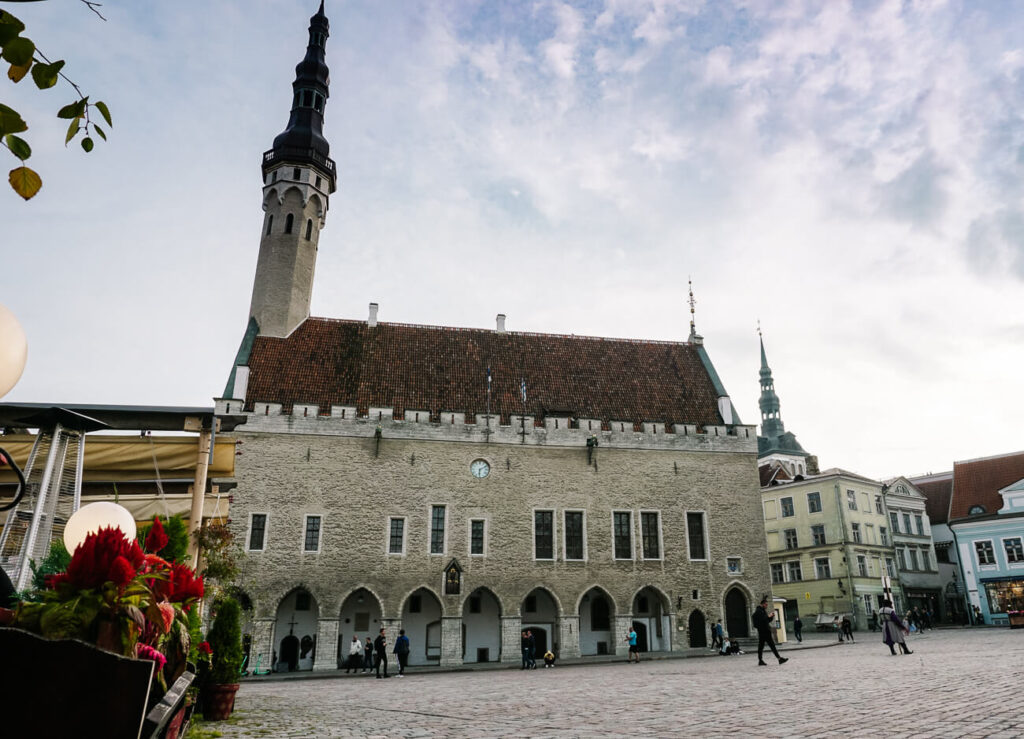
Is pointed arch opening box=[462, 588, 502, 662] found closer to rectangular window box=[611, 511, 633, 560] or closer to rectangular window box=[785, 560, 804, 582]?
rectangular window box=[611, 511, 633, 560]

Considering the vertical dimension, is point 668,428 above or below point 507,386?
below

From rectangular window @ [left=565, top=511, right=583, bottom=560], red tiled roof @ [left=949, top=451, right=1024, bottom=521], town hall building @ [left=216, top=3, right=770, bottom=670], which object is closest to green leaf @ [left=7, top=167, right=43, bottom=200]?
town hall building @ [left=216, top=3, right=770, bottom=670]

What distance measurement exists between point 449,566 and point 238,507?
7732 millimetres

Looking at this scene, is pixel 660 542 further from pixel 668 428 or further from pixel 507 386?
pixel 507 386

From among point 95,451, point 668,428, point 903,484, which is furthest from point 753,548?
point 95,451

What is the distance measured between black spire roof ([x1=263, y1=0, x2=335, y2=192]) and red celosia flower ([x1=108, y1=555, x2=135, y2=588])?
31.6m

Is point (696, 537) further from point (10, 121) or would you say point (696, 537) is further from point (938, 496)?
point (938, 496)

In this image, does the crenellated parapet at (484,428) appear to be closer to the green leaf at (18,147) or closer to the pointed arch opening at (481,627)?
the pointed arch opening at (481,627)

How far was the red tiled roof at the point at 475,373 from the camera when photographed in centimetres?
2742

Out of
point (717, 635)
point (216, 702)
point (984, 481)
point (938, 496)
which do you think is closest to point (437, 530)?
point (717, 635)

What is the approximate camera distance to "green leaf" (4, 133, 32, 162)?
2207mm

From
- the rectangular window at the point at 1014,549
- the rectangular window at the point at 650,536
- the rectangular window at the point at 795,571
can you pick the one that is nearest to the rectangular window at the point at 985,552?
the rectangular window at the point at 1014,549

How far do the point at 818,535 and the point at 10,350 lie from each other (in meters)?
43.5

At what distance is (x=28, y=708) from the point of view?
1891 millimetres
